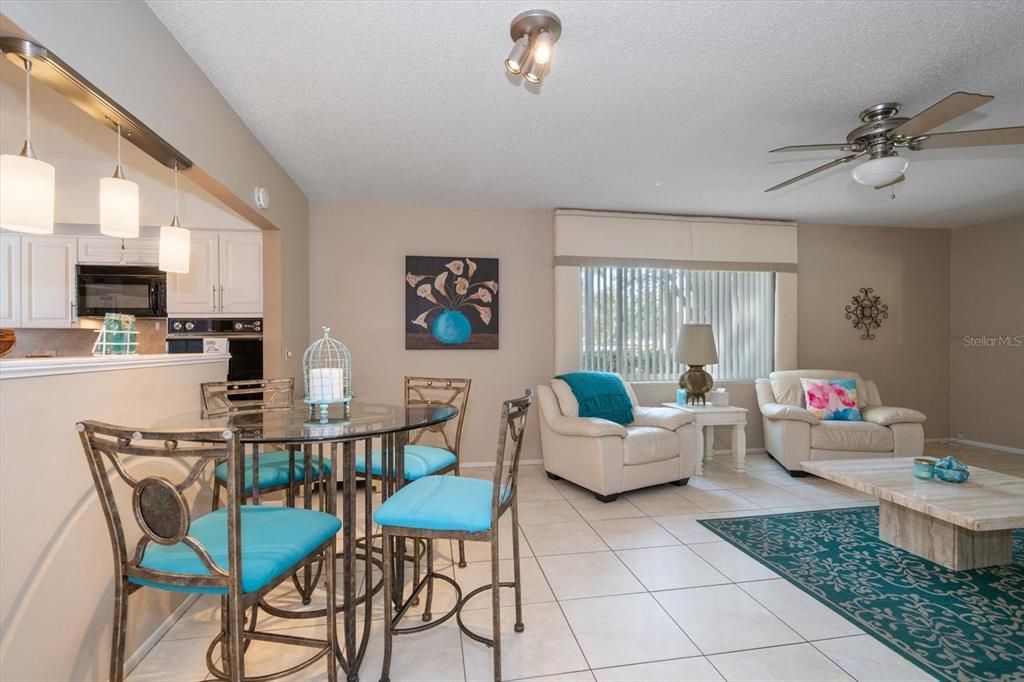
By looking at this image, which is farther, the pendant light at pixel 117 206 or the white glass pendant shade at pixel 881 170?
the white glass pendant shade at pixel 881 170

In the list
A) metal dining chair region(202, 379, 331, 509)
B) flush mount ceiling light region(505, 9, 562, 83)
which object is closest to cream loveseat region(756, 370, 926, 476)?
flush mount ceiling light region(505, 9, 562, 83)

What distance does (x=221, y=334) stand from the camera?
3598 millimetres

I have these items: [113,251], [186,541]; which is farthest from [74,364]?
[113,251]

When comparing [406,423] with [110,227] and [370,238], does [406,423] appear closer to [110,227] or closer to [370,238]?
[110,227]

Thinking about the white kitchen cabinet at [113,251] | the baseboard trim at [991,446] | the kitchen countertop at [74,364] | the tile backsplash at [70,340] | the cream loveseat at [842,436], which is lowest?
the baseboard trim at [991,446]

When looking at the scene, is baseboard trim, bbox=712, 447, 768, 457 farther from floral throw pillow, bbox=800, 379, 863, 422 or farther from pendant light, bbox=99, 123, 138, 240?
pendant light, bbox=99, 123, 138, 240

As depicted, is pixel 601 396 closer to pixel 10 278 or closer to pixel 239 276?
pixel 239 276

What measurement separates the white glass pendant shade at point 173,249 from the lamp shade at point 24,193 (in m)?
0.87

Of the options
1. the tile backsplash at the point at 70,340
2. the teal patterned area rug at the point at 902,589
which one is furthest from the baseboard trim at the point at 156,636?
the teal patterned area rug at the point at 902,589

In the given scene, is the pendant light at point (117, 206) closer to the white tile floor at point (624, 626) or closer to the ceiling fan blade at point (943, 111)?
the white tile floor at point (624, 626)

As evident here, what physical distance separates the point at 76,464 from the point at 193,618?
3.33 feet

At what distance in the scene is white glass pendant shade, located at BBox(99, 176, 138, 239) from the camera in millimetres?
1731

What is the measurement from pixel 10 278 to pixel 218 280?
1476 mm

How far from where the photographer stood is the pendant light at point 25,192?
4.18 feet
